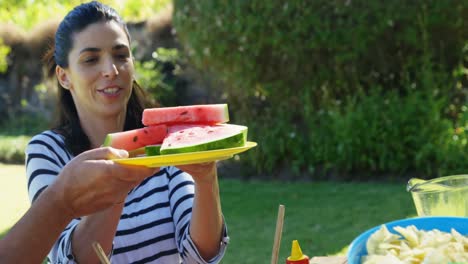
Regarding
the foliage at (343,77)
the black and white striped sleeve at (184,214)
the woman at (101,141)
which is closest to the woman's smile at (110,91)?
the woman at (101,141)

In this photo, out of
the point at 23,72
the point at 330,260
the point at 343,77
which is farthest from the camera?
the point at 23,72

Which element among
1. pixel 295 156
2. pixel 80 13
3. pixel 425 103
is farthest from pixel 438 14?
pixel 80 13

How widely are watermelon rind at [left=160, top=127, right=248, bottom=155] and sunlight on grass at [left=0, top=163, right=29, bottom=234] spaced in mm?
5901

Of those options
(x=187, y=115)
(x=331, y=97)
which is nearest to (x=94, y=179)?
(x=187, y=115)

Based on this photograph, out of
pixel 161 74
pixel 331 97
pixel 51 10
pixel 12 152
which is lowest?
pixel 12 152

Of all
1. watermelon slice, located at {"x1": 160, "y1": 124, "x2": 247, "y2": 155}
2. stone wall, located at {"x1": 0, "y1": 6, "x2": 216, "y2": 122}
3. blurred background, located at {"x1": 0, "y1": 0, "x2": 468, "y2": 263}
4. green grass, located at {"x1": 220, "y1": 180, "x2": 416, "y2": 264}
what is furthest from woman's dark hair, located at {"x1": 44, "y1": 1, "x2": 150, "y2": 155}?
stone wall, located at {"x1": 0, "y1": 6, "x2": 216, "y2": 122}

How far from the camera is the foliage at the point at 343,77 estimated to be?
7801 mm

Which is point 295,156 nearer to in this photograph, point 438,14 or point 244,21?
point 244,21

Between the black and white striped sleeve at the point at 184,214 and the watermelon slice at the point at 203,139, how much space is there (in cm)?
52

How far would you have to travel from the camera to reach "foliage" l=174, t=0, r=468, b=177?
7.80m

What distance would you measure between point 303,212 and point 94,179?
5339 millimetres

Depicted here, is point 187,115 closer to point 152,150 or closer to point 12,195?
point 152,150

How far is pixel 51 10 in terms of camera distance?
17078mm

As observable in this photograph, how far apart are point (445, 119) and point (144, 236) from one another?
569 centimetres
